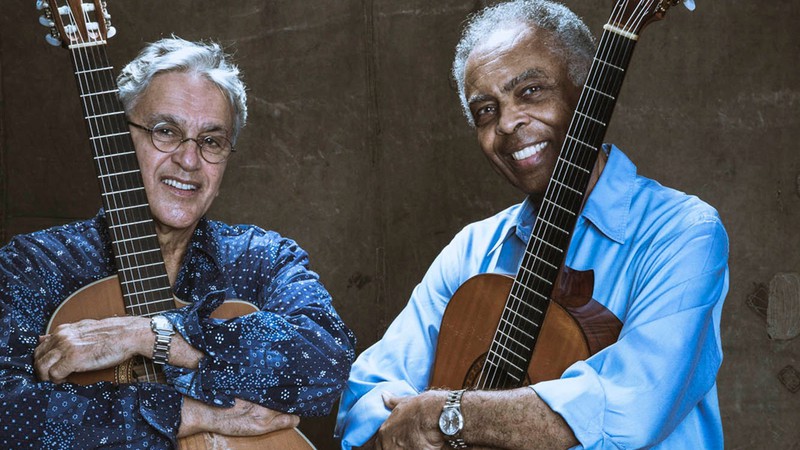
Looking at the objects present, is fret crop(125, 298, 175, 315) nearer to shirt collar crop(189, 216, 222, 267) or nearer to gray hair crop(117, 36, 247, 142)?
shirt collar crop(189, 216, 222, 267)

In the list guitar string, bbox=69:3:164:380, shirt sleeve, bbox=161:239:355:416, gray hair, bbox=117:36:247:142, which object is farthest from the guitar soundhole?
gray hair, bbox=117:36:247:142

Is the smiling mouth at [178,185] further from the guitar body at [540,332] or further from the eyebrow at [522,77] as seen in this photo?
the eyebrow at [522,77]

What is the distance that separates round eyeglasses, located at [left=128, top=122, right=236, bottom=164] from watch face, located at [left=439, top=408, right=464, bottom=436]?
3.70ft

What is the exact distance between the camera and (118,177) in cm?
262

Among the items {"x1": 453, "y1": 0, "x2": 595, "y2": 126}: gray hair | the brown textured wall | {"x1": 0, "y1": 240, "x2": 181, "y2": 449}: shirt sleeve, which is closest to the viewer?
{"x1": 0, "y1": 240, "x2": 181, "y2": 449}: shirt sleeve

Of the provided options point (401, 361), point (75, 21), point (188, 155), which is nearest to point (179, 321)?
point (188, 155)

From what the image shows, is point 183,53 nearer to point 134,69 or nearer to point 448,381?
point 134,69

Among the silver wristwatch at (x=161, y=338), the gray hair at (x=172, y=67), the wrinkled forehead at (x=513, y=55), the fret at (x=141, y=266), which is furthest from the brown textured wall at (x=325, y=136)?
the silver wristwatch at (x=161, y=338)

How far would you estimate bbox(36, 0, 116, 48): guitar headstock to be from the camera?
2582 millimetres

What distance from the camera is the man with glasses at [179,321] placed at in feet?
7.77

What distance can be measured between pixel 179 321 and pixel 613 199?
126cm

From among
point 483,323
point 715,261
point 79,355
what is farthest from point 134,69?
point 715,261

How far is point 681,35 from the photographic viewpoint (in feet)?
13.4

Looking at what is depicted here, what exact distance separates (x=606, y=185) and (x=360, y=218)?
2204mm
